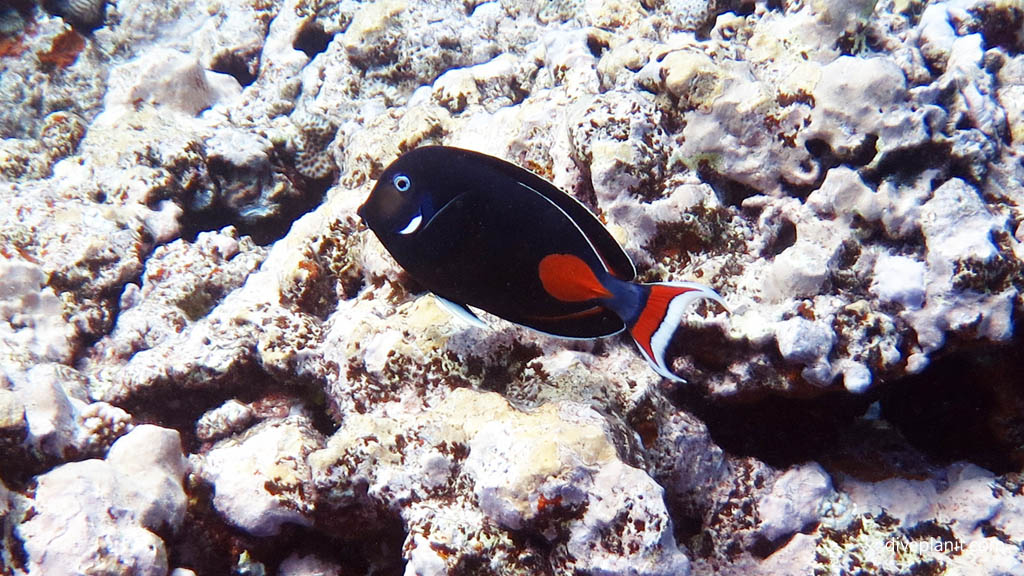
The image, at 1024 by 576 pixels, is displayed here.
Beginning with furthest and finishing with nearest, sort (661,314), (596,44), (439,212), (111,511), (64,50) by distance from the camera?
(64,50) < (596,44) < (111,511) < (439,212) < (661,314)

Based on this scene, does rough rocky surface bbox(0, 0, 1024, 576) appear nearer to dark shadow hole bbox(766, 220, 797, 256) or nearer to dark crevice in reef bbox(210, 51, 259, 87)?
dark shadow hole bbox(766, 220, 797, 256)

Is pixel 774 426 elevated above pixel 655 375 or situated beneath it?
situated beneath

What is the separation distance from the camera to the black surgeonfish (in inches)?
57.9

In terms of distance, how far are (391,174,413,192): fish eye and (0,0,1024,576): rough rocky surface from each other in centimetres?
78

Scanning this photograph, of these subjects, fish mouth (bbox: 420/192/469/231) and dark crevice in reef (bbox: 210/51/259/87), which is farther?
dark crevice in reef (bbox: 210/51/259/87)

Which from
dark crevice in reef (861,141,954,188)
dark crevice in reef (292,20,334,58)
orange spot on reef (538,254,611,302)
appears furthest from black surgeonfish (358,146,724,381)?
dark crevice in reef (292,20,334,58)

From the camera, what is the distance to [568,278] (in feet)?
4.80

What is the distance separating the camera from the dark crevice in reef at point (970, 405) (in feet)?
7.36

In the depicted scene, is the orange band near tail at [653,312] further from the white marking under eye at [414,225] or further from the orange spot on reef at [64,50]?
the orange spot on reef at [64,50]

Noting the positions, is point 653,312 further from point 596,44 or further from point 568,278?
point 596,44

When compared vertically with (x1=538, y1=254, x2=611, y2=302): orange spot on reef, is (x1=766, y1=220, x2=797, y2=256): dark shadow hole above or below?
below

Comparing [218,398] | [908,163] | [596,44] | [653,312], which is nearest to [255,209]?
[218,398]

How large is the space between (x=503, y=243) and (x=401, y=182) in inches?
13.0

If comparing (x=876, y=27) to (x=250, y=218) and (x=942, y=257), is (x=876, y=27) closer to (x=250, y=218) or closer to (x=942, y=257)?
(x=942, y=257)
